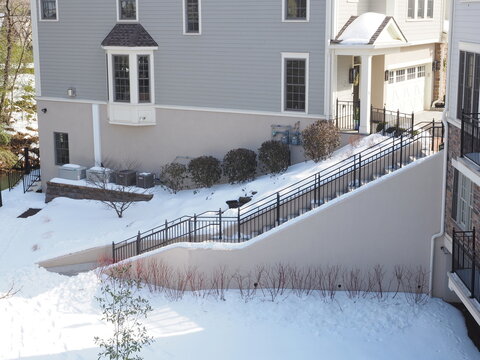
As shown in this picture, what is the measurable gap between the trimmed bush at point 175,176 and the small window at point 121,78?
311cm

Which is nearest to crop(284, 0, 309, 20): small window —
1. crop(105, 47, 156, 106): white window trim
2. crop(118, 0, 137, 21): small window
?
crop(105, 47, 156, 106): white window trim

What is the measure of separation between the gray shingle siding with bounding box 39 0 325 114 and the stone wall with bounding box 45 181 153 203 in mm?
3419

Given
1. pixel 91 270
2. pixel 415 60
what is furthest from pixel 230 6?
pixel 91 270

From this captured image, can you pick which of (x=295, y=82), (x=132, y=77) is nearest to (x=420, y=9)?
(x=295, y=82)

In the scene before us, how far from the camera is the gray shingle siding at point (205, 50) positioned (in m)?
24.9

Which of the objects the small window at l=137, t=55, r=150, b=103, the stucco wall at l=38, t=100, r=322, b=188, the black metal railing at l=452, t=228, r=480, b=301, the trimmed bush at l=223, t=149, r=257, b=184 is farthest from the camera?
the small window at l=137, t=55, r=150, b=103

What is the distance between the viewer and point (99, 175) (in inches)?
1119

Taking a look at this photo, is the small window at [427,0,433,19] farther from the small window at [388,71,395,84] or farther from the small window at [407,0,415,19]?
the small window at [388,71,395,84]

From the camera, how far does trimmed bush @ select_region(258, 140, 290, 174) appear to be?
2462cm

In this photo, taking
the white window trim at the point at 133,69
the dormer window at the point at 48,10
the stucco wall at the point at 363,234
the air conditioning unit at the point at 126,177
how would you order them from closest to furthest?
1. the stucco wall at the point at 363,234
2. the white window trim at the point at 133,69
3. the air conditioning unit at the point at 126,177
4. the dormer window at the point at 48,10

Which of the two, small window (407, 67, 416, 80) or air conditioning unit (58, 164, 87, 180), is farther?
small window (407, 67, 416, 80)

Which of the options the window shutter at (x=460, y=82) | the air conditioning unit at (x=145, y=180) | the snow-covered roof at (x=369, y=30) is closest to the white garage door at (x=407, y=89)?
the snow-covered roof at (x=369, y=30)

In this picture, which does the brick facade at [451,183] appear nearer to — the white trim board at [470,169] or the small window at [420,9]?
the white trim board at [470,169]

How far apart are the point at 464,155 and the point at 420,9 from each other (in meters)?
14.8
